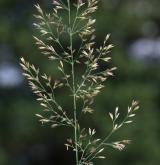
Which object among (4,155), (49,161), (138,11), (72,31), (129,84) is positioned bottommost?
(49,161)

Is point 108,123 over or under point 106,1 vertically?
under

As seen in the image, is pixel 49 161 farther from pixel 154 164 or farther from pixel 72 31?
pixel 72 31

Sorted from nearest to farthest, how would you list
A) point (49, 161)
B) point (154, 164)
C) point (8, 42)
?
point (154, 164) < point (8, 42) < point (49, 161)

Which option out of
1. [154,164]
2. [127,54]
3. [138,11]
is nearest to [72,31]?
[154,164]

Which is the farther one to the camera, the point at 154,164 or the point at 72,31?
the point at 154,164

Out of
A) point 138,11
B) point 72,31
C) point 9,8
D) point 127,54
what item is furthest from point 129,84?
point 72,31

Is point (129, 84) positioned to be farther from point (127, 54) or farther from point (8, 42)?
point (8, 42)

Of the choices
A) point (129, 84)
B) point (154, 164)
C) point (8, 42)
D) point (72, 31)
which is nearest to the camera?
point (72, 31)
